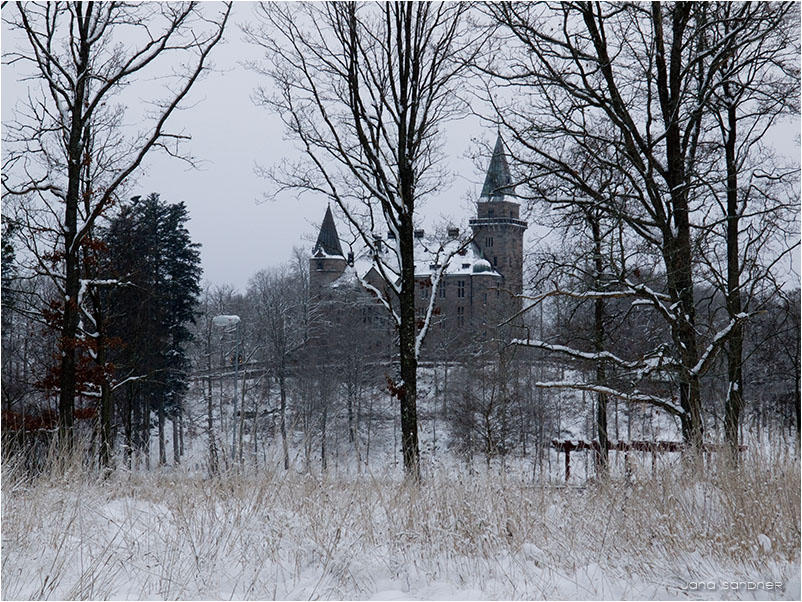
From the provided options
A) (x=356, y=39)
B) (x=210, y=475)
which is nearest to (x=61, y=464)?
(x=210, y=475)

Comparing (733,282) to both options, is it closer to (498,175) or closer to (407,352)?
(498,175)

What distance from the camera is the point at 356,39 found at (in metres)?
11.4

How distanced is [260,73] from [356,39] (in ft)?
5.92

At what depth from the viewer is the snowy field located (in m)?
4.79

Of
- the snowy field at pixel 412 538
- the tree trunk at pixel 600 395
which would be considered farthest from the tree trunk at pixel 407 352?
the snowy field at pixel 412 538

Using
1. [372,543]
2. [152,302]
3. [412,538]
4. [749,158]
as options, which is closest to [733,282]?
[749,158]

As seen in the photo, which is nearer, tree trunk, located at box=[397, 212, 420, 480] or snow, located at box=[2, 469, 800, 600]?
snow, located at box=[2, 469, 800, 600]

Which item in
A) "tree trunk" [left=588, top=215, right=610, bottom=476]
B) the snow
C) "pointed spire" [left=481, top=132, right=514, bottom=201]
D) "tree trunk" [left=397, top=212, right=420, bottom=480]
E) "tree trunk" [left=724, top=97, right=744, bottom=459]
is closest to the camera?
the snow

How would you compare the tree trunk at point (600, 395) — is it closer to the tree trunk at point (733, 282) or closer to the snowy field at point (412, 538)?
the snowy field at point (412, 538)

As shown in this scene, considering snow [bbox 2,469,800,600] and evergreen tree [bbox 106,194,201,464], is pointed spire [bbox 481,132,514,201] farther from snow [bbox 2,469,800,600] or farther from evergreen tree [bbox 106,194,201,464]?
evergreen tree [bbox 106,194,201,464]

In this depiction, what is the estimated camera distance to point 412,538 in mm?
5586

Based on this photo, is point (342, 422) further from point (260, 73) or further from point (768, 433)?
point (768, 433)

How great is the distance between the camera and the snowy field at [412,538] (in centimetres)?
479

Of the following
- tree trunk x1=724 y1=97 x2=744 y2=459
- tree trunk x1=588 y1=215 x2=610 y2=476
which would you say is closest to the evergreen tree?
tree trunk x1=588 y1=215 x2=610 y2=476
